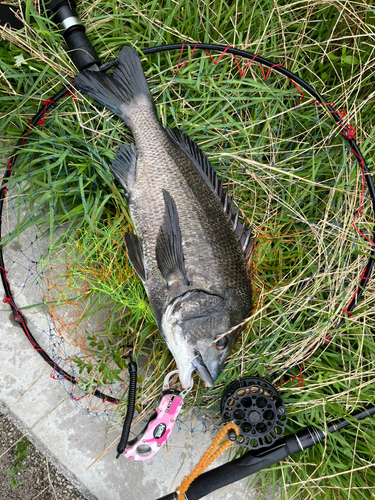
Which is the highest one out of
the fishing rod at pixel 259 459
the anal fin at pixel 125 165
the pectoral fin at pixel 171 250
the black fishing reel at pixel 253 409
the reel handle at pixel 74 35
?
the reel handle at pixel 74 35

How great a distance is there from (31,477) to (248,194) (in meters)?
2.83

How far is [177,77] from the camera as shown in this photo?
2.91m

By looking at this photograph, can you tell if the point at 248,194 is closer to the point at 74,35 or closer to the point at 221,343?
the point at 221,343

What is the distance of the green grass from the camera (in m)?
2.82

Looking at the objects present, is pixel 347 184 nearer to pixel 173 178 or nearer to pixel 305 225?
pixel 305 225

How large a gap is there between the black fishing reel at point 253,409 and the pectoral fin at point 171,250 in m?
0.91

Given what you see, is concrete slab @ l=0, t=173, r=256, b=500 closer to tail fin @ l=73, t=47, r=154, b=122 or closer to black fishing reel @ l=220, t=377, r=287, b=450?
black fishing reel @ l=220, t=377, r=287, b=450

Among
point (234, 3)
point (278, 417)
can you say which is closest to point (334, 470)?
point (278, 417)

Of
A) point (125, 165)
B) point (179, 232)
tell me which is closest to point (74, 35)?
point (125, 165)

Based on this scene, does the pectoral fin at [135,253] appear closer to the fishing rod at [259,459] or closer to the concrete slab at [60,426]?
the concrete slab at [60,426]

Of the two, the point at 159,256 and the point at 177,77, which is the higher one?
the point at 177,77

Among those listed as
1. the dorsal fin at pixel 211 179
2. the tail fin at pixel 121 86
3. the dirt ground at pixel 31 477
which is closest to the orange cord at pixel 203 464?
the dirt ground at pixel 31 477

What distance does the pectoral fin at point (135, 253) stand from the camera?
2.61 m

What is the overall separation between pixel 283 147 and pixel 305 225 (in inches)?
25.8
